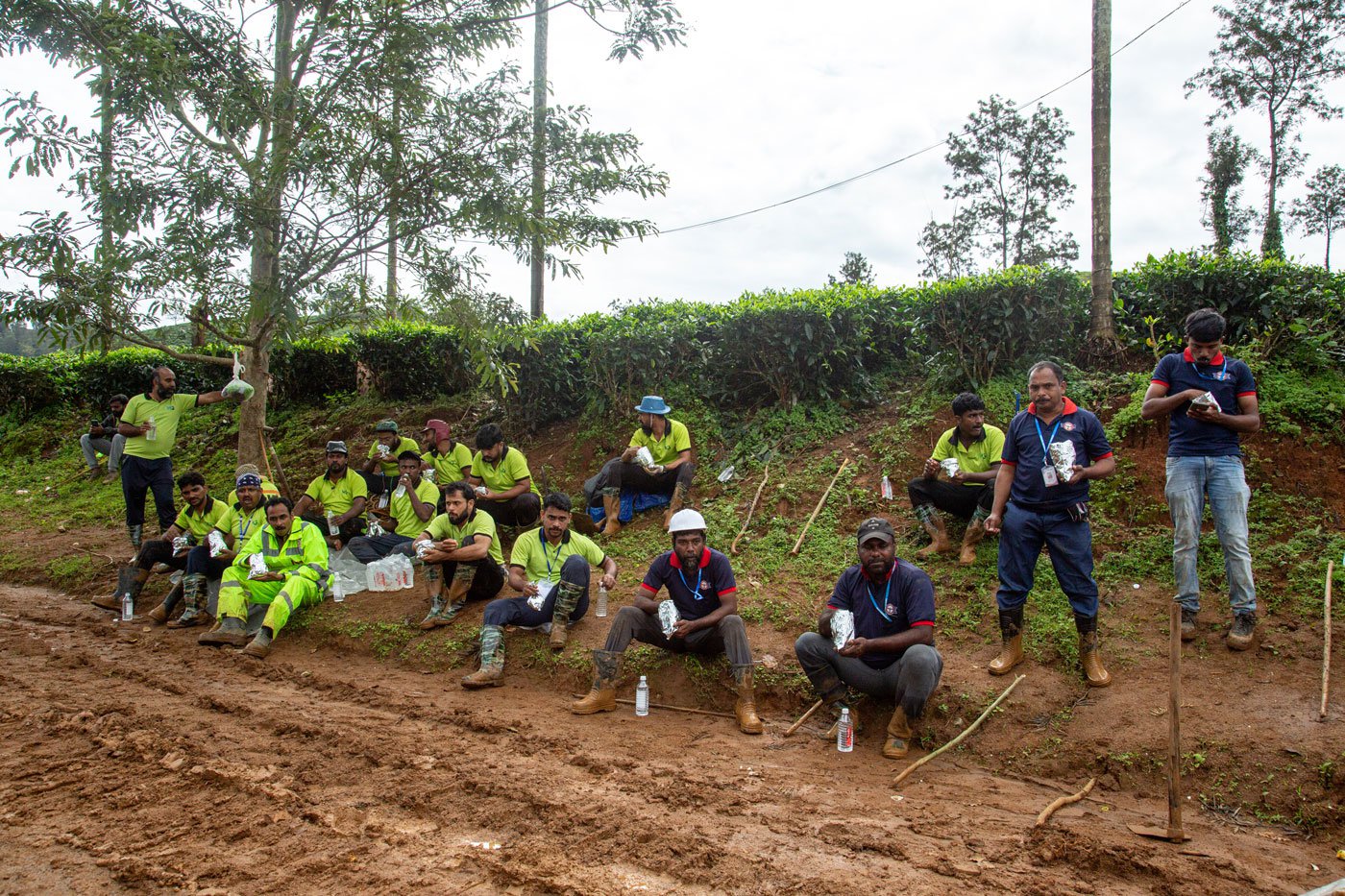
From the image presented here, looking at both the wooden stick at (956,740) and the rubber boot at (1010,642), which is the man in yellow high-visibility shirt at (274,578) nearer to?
the wooden stick at (956,740)

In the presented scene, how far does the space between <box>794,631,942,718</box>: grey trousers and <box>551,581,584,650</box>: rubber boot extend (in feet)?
6.56

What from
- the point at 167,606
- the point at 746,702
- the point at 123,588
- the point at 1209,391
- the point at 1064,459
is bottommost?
the point at 746,702

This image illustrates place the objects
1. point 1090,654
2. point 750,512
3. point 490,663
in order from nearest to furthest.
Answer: point 1090,654 → point 490,663 → point 750,512

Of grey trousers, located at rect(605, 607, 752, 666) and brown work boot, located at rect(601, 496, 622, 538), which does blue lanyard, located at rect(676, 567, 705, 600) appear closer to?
grey trousers, located at rect(605, 607, 752, 666)

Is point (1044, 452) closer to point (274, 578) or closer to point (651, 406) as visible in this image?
point (651, 406)

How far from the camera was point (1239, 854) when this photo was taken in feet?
13.7

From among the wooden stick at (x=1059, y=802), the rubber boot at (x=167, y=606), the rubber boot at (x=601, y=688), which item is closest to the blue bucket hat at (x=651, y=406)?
the rubber boot at (x=601, y=688)

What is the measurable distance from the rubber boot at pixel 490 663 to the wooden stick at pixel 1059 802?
3956 mm

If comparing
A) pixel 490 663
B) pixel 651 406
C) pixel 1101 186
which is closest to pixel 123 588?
pixel 490 663

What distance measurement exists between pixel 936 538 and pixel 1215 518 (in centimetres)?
225

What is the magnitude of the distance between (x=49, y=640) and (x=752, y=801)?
7003 mm

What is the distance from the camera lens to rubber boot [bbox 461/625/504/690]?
6777mm

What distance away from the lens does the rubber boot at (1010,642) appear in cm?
600

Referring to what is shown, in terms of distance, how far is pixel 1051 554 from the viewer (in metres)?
5.95
